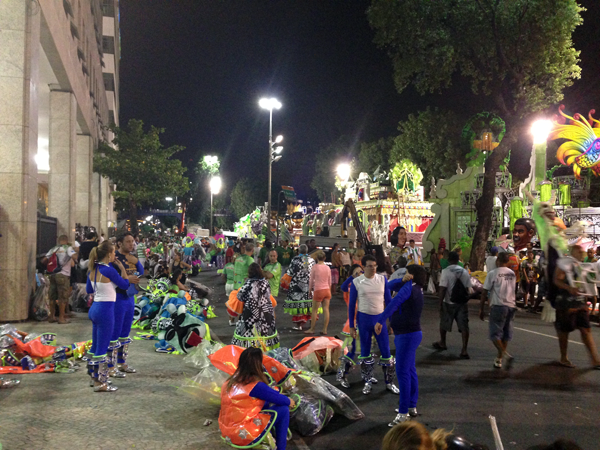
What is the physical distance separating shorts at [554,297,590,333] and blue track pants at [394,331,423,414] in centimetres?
262

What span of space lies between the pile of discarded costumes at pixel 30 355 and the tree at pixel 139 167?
2123cm

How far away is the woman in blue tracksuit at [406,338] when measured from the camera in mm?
5254

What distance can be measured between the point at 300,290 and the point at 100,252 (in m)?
4.95

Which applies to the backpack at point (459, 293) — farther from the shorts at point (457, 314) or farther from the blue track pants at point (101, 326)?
the blue track pants at point (101, 326)

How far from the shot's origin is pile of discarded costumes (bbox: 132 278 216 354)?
8445mm

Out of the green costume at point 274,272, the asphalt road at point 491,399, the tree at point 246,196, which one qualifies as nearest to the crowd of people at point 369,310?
the asphalt road at point 491,399

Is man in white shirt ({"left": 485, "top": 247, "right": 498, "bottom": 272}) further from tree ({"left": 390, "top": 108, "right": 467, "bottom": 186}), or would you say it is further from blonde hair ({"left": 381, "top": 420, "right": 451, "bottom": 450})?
tree ({"left": 390, "top": 108, "right": 467, "bottom": 186})

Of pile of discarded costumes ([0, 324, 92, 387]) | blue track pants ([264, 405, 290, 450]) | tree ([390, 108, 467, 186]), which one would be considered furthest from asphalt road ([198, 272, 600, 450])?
tree ([390, 108, 467, 186])

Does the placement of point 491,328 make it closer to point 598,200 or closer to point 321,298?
point 321,298

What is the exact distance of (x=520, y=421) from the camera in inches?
212

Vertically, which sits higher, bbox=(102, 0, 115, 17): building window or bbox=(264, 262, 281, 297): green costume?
bbox=(102, 0, 115, 17): building window

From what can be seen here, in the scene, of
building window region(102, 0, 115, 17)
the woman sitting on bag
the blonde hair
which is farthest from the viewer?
building window region(102, 0, 115, 17)

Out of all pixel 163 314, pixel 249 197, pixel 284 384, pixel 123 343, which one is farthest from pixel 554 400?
pixel 249 197

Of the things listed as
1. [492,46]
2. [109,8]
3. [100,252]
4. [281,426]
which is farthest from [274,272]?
[109,8]
